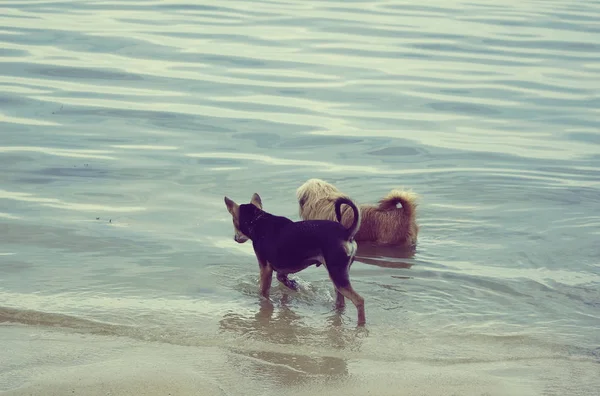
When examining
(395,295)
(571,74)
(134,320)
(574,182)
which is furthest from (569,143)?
(134,320)

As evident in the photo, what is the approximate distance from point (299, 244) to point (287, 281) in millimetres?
677

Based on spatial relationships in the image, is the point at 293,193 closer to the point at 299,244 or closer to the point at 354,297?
the point at 299,244

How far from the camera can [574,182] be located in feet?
39.0

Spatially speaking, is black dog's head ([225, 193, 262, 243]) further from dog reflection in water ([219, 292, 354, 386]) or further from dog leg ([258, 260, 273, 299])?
dog reflection in water ([219, 292, 354, 386])

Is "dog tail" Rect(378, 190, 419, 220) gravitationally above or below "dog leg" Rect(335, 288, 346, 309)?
above

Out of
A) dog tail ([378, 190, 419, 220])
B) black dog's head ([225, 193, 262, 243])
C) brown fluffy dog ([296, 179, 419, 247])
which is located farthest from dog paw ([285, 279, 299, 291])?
dog tail ([378, 190, 419, 220])

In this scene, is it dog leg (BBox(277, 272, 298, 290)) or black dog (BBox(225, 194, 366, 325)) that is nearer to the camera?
black dog (BBox(225, 194, 366, 325))

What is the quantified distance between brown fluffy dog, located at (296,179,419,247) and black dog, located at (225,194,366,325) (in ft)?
4.49

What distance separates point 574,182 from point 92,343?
7.04 m

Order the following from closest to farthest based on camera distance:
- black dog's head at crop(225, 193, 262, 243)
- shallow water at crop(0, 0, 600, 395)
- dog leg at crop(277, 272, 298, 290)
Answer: shallow water at crop(0, 0, 600, 395)
black dog's head at crop(225, 193, 262, 243)
dog leg at crop(277, 272, 298, 290)

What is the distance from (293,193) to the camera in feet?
36.3

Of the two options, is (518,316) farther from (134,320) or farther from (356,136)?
(356,136)

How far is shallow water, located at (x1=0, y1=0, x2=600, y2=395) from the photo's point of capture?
258 inches

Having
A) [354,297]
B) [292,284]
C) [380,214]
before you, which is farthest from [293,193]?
[354,297]
